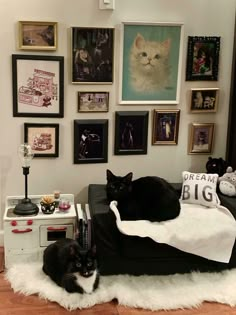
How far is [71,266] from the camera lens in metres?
2.61

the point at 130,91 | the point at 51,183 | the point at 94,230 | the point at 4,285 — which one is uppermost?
the point at 130,91

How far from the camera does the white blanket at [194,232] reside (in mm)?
2770

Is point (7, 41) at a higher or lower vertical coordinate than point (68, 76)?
higher

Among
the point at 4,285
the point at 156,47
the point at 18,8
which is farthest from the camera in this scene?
the point at 156,47

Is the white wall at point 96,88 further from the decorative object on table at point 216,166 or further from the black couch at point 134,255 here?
the black couch at point 134,255

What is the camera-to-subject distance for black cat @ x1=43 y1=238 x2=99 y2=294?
257cm

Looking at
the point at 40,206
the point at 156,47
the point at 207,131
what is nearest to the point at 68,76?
the point at 156,47

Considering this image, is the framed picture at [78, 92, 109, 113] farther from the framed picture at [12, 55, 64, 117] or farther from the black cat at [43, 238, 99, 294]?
the black cat at [43, 238, 99, 294]

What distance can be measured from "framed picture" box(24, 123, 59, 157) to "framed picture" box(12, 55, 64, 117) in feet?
0.32

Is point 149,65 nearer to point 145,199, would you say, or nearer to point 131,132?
point 131,132

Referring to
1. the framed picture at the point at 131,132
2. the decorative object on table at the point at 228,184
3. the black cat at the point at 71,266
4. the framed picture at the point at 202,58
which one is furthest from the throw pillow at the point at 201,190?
the black cat at the point at 71,266

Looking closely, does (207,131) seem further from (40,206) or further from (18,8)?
(18,8)

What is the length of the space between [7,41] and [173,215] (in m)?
1.84

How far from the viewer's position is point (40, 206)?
10.4 feet
